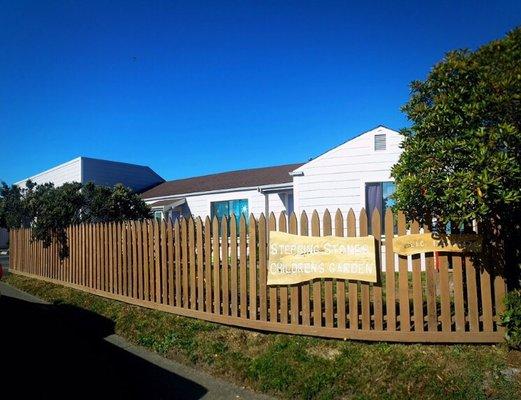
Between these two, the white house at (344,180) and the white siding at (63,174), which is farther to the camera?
the white siding at (63,174)

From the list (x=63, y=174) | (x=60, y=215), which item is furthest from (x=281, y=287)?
(x=63, y=174)

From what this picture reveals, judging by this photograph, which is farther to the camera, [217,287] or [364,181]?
[364,181]

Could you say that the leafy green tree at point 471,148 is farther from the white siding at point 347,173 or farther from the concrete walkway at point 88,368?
the white siding at point 347,173

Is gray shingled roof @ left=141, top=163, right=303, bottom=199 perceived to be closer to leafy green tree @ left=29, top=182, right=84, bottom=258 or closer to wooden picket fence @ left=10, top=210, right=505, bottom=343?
leafy green tree @ left=29, top=182, right=84, bottom=258

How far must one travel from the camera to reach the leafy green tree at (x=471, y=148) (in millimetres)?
3977

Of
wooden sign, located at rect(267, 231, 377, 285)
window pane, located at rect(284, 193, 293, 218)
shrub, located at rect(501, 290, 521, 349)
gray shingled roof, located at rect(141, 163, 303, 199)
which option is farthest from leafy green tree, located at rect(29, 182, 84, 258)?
shrub, located at rect(501, 290, 521, 349)

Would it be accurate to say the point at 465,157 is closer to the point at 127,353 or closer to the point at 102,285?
the point at 127,353

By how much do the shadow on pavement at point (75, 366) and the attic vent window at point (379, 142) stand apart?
27.2 ft

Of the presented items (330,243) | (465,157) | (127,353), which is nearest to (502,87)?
(465,157)

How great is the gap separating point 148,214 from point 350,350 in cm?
916

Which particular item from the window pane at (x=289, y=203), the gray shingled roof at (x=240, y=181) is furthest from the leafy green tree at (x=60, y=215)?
the window pane at (x=289, y=203)

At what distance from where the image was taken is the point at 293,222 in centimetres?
570

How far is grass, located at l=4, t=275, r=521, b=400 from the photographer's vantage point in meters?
3.99

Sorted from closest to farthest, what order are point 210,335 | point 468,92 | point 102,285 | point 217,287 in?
point 468,92 → point 210,335 → point 217,287 → point 102,285
